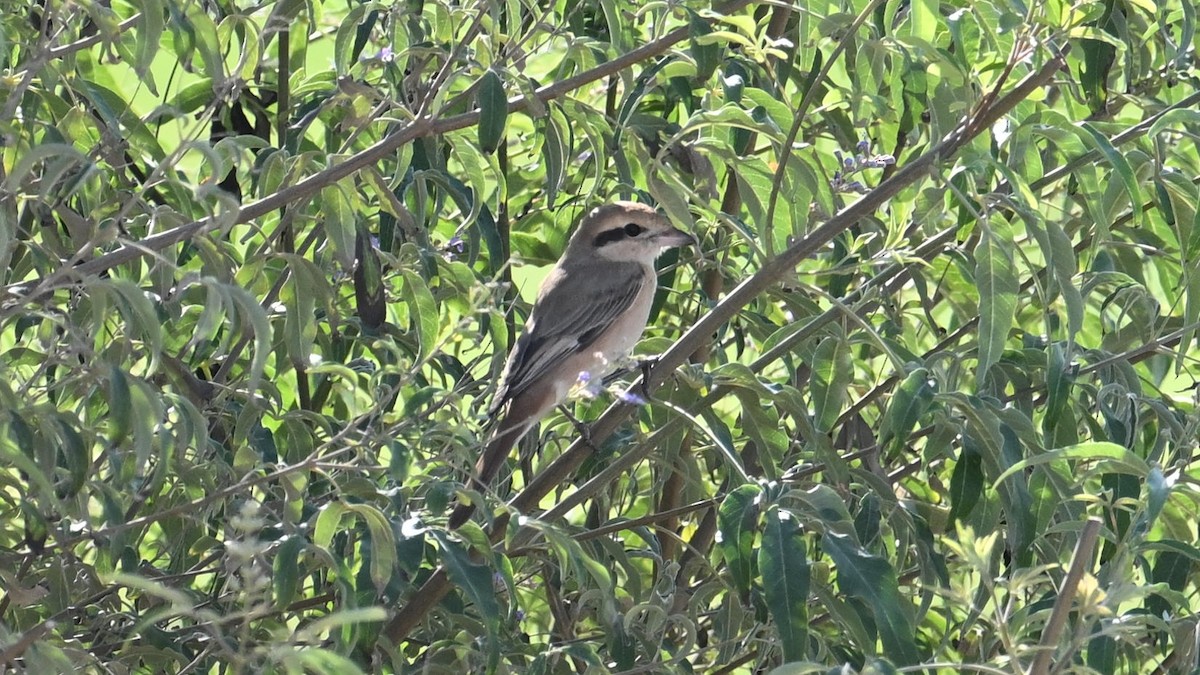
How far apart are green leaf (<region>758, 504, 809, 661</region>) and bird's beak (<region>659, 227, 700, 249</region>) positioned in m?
2.27

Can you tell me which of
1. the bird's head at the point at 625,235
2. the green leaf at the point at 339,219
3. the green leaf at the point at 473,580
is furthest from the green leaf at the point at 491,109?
the bird's head at the point at 625,235

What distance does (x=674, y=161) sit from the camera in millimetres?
3977

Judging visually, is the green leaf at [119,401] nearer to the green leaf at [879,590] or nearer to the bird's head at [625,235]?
the green leaf at [879,590]

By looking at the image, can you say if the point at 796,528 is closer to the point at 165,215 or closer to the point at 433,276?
the point at 165,215

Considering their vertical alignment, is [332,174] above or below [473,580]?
above

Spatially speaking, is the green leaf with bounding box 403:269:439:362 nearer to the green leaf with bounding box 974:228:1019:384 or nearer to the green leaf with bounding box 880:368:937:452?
the green leaf with bounding box 880:368:937:452

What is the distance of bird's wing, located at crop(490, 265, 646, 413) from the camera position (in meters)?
4.74

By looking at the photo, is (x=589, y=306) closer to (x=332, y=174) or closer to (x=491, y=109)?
(x=491, y=109)

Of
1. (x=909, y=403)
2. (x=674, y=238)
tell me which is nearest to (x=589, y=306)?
(x=674, y=238)

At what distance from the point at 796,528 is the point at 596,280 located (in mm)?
2955

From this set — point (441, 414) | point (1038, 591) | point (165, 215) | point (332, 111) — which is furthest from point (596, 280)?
point (165, 215)

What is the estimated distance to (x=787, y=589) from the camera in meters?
2.09

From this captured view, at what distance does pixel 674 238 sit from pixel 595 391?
2.02 meters

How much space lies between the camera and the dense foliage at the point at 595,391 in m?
2.23
